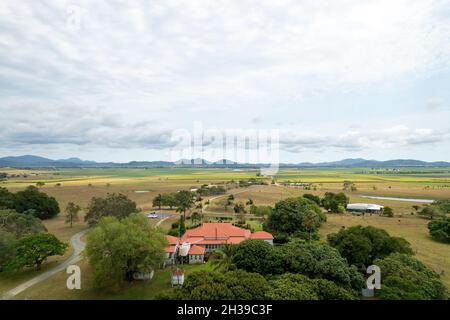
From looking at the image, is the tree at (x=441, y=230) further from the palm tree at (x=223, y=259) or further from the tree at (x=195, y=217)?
the tree at (x=195, y=217)

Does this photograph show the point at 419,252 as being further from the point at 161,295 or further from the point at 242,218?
the point at 161,295

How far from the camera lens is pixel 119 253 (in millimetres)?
27781

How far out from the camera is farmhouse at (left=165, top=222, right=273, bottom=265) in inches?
1426

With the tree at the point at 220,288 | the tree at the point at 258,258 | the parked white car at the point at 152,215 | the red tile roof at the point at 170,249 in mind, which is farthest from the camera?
the parked white car at the point at 152,215

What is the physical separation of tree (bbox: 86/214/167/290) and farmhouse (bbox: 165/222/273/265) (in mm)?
5796

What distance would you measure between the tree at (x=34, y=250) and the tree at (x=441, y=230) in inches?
2090

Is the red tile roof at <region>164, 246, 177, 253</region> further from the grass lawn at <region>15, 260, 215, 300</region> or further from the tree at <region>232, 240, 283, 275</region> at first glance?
the tree at <region>232, 240, 283, 275</region>

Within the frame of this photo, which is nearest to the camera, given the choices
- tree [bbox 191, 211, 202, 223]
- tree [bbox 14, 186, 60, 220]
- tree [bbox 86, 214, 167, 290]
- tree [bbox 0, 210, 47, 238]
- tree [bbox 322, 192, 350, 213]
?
tree [bbox 86, 214, 167, 290]

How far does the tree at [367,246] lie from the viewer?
31656mm

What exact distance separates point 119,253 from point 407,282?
83.1 ft

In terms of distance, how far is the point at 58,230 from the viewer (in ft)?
173

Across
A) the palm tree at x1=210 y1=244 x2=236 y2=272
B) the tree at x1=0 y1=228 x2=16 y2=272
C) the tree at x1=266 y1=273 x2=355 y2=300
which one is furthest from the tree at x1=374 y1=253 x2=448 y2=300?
the tree at x1=0 y1=228 x2=16 y2=272

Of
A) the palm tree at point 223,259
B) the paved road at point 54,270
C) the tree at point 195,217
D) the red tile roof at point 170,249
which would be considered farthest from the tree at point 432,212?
the paved road at point 54,270

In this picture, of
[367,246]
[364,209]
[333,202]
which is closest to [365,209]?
[364,209]
